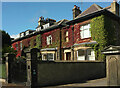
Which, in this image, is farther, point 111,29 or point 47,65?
point 111,29

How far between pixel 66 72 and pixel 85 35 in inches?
304

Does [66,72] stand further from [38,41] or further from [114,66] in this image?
[38,41]

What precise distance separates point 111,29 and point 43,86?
11.4m

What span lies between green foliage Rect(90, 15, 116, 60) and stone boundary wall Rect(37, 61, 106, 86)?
6.90 feet

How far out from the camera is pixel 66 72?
35.8 feet

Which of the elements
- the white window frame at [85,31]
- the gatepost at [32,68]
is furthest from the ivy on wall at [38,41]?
the gatepost at [32,68]

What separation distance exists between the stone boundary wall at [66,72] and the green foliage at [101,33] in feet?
6.90

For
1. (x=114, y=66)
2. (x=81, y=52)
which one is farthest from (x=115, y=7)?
(x=114, y=66)

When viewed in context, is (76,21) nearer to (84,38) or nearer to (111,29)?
(84,38)

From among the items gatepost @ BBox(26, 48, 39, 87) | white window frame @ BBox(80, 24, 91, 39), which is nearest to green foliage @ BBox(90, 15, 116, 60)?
white window frame @ BBox(80, 24, 91, 39)

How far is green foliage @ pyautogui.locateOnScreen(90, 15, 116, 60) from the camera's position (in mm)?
14961

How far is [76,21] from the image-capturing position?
60.3 feet

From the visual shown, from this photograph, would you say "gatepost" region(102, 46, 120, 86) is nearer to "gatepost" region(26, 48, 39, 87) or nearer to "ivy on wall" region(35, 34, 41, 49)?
"gatepost" region(26, 48, 39, 87)

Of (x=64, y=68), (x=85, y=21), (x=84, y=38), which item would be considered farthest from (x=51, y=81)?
(x=85, y=21)
